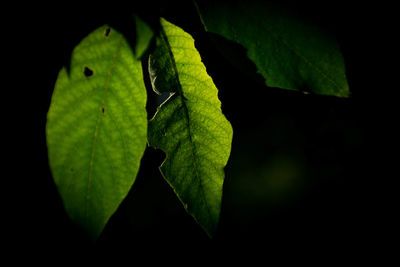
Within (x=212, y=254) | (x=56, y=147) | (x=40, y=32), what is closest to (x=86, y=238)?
(x=56, y=147)

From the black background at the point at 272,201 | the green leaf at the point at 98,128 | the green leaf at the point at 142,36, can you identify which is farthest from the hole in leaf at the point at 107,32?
the black background at the point at 272,201

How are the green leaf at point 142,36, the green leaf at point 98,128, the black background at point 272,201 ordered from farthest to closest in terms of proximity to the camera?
the black background at point 272,201 < the green leaf at point 98,128 < the green leaf at point 142,36

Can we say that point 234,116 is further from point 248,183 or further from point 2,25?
point 2,25

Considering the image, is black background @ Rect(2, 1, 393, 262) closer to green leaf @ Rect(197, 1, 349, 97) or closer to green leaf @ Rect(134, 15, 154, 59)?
green leaf @ Rect(197, 1, 349, 97)

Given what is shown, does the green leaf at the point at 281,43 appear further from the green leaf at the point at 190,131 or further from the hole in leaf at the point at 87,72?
the hole in leaf at the point at 87,72

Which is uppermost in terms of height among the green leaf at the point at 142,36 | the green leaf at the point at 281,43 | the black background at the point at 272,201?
the green leaf at the point at 142,36

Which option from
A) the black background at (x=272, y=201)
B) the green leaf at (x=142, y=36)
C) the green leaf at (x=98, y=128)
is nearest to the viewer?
the green leaf at (x=142, y=36)
